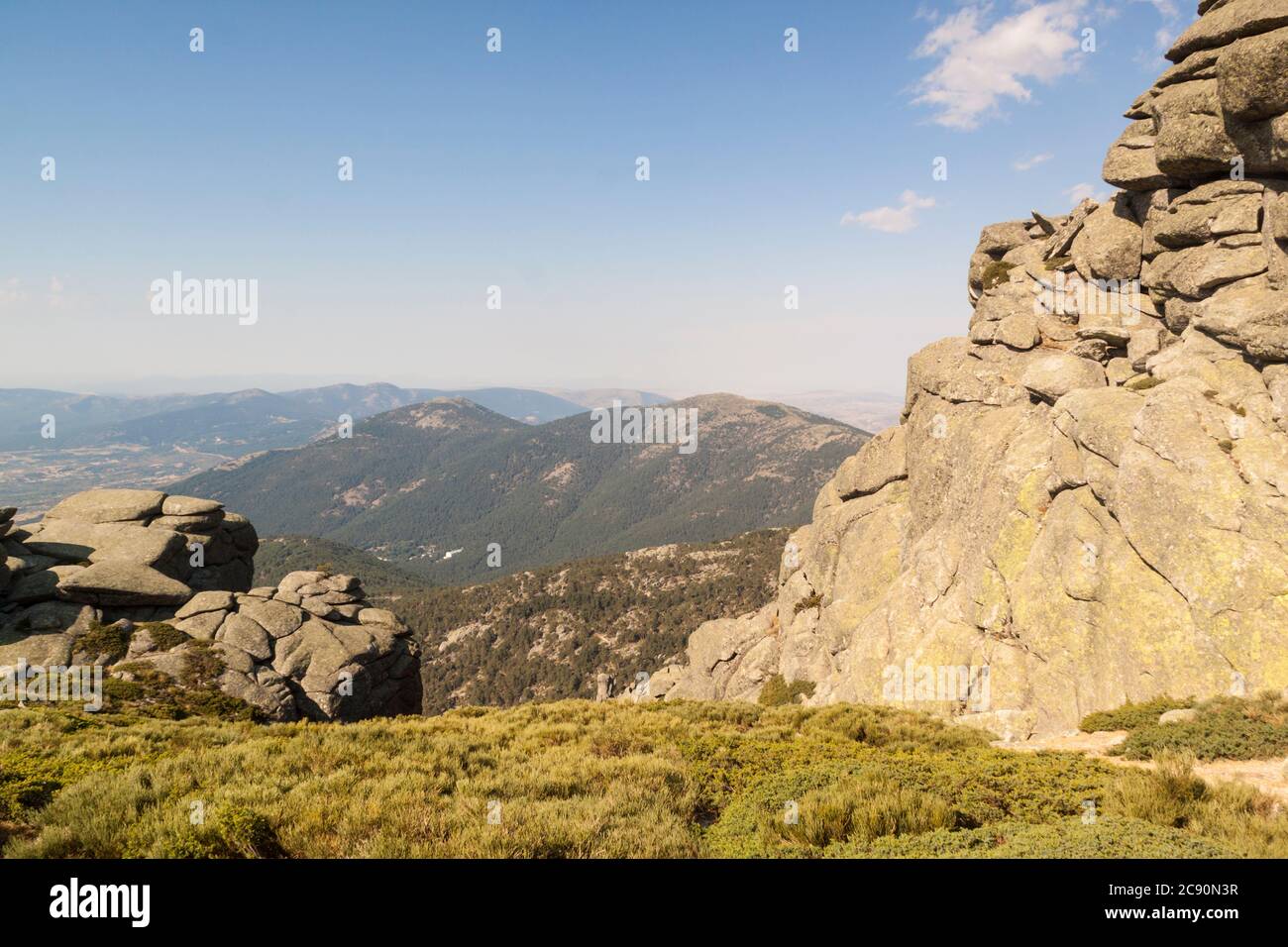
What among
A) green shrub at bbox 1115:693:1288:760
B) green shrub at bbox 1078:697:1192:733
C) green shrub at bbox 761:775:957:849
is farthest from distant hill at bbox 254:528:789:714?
green shrub at bbox 761:775:957:849

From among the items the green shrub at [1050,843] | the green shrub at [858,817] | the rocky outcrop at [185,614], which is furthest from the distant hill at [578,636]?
the green shrub at [1050,843]

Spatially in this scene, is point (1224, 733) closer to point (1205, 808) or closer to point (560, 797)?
point (1205, 808)

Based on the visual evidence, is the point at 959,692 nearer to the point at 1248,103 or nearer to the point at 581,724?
the point at 581,724

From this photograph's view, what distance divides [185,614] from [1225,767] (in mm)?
45179

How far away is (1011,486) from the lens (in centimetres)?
3331

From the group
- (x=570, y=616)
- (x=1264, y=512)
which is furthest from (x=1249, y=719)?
(x=570, y=616)

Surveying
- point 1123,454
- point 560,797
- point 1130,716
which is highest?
point 1123,454

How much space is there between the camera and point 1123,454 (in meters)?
26.0

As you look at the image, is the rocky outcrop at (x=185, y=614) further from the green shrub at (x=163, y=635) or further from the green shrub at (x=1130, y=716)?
the green shrub at (x=1130, y=716)

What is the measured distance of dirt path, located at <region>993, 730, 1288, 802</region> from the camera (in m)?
13.4

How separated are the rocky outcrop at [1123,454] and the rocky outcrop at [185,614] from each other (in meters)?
31.2

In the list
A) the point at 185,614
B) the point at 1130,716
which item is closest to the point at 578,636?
the point at 185,614

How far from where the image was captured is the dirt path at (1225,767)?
1340 centimetres

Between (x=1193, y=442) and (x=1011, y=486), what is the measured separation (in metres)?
9.79
